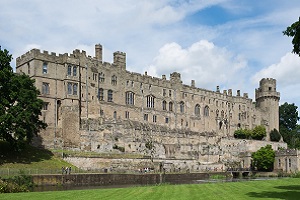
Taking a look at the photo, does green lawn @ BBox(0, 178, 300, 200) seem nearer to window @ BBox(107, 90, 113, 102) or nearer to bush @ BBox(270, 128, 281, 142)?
window @ BBox(107, 90, 113, 102)

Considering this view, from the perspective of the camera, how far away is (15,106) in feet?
166

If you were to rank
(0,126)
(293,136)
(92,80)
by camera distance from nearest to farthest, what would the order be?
(0,126) < (92,80) < (293,136)

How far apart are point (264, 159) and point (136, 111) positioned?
1032 inches

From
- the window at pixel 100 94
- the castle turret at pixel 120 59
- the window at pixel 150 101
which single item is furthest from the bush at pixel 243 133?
the window at pixel 100 94

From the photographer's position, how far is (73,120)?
6500 centimetres

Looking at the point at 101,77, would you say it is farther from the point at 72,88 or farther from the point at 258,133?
the point at 258,133

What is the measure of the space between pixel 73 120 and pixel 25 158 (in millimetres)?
14045

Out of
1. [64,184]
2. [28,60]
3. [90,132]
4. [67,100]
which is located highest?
[28,60]

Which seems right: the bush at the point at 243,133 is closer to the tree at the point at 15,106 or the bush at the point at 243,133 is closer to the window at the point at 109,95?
the window at the point at 109,95

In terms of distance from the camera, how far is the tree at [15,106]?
4934 cm

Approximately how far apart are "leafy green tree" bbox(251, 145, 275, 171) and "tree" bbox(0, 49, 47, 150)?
45302mm

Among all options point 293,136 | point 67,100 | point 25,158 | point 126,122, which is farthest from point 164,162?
point 293,136

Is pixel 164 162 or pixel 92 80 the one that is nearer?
pixel 164 162

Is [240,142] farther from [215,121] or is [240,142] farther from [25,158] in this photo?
[25,158]
